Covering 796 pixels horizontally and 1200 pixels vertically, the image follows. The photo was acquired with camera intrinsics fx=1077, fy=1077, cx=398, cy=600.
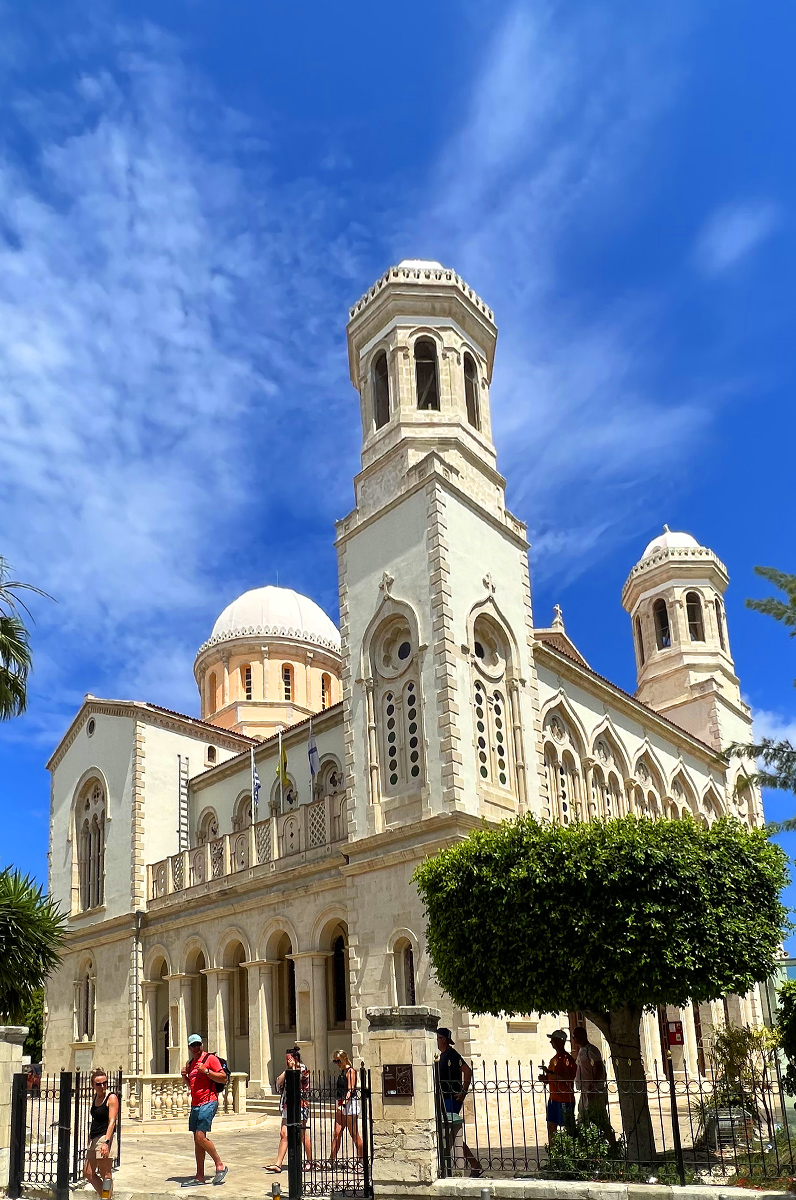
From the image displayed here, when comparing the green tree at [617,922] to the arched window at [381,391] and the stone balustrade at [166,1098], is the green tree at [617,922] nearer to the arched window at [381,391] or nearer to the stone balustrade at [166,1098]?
the stone balustrade at [166,1098]

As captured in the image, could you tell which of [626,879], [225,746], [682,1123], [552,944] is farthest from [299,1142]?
[225,746]

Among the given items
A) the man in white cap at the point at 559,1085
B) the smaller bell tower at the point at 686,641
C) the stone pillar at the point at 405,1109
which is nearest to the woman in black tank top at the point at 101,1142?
the stone pillar at the point at 405,1109

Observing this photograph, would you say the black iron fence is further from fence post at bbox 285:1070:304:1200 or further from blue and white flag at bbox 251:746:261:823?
blue and white flag at bbox 251:746:261:823

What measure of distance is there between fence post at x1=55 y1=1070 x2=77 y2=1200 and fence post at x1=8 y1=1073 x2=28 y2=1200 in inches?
26.9

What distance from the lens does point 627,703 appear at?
3225 centimetres

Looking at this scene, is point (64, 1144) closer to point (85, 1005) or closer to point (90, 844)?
point (85, 1005)

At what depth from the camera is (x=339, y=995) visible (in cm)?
2662

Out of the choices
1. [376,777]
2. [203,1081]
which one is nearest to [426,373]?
[376,777]

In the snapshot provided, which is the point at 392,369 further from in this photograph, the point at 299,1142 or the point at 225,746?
the point at 299,1142

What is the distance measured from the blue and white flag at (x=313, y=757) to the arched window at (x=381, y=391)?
8408 millimetres

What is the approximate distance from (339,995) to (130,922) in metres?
8.62

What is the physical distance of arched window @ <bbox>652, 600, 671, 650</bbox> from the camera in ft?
136

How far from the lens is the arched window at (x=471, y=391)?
91.7 ft

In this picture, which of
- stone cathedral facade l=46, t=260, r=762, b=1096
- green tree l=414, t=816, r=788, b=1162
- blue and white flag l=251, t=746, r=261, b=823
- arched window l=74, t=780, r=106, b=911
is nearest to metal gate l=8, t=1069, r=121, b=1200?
green tree l=414, t=816, r=788, b=1162
